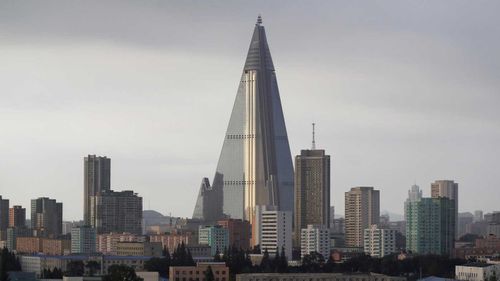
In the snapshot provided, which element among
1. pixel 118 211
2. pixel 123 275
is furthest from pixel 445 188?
pixel 123 275

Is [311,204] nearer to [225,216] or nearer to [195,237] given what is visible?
[225,216]

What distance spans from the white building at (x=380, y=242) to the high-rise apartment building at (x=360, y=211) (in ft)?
66.6

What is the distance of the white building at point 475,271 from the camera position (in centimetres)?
8070

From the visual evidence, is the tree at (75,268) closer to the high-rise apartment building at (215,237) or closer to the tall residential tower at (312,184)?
the high-rise apartment building at (215,237)

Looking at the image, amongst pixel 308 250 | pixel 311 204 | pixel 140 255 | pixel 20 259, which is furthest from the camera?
pixel 311 204

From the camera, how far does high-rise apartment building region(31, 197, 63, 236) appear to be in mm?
150250

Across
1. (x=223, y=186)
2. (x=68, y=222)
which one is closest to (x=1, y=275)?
(x=223, y=186)

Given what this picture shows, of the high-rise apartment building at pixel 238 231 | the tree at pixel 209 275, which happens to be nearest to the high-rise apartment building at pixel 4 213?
the high-rise apartment building at pixel 238 231

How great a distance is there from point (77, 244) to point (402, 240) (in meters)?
25.1

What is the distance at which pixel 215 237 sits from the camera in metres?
124

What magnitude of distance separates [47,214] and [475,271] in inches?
2924

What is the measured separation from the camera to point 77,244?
5059 inches

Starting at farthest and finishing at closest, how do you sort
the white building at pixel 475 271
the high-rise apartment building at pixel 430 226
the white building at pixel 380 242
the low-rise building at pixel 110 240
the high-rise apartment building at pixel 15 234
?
the high-rise apartment building at pixel 15 234, the low-rise building at pixel 110 240, the high-rise apartment building at pixel 430 226, the white building at pixel 380 242, the white building at pixel 475 271

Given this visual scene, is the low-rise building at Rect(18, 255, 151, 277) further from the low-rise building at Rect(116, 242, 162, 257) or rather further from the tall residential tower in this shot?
the tall residential tower
